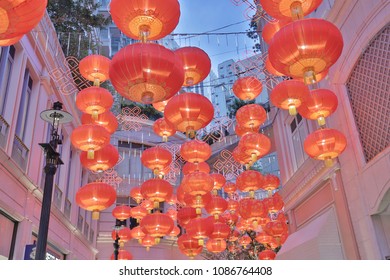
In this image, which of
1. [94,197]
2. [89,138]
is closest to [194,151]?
[94,197]

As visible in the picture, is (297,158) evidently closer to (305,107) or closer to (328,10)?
(328,10)

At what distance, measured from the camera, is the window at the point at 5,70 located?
7.50 m

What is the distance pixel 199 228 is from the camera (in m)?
8.76

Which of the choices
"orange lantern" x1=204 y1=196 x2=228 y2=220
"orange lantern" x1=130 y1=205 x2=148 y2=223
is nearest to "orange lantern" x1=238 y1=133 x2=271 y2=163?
"orange lantern" x1=204 y1=196 x2=228 y2=220

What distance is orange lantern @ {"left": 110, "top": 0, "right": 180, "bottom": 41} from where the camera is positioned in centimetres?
407

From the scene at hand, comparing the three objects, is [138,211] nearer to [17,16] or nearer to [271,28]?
[271,28]

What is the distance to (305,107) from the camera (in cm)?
606

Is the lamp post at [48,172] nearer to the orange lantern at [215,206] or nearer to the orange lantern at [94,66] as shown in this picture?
the orange lantern at [94,66]

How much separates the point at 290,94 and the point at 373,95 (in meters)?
2.28

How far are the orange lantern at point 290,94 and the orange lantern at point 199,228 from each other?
4.09 m

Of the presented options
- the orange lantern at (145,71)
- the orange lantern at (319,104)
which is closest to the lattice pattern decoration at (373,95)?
the orange lantern at (319,104)

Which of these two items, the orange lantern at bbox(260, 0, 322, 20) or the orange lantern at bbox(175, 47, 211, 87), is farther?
the orange lantern at bbox(175, 47, 211, 87)

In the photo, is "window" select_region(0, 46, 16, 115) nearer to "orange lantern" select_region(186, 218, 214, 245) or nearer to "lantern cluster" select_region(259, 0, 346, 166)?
"orange lantern" select_region(186, 218, 214, 245)

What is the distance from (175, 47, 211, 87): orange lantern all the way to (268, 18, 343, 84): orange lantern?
4.65 ft
